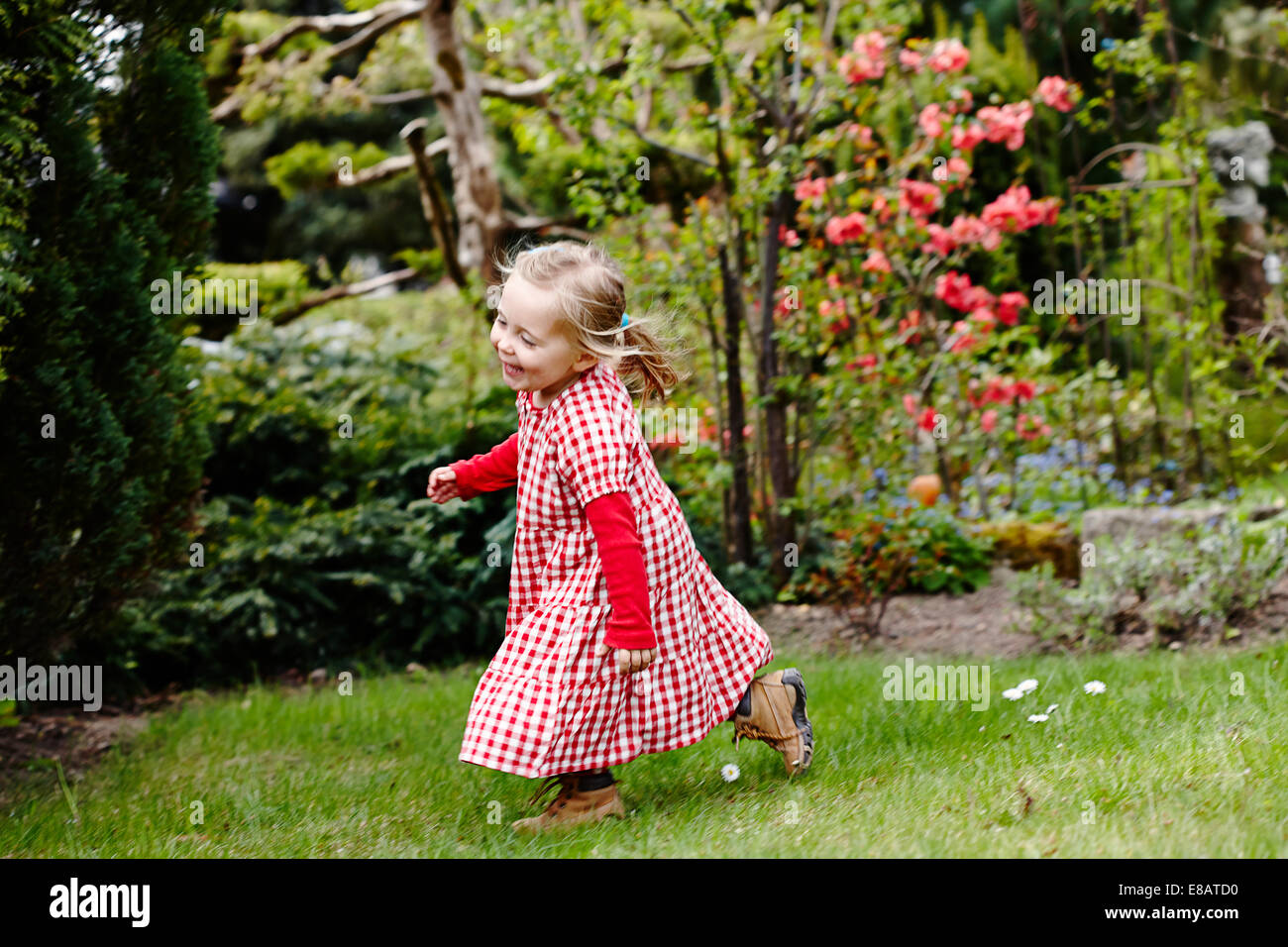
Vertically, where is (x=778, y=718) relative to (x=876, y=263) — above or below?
below

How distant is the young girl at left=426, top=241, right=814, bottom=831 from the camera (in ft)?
8.73

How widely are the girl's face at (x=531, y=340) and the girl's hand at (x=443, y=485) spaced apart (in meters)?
0.43

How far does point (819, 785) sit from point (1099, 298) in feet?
14.2

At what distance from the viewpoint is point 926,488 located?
7.07 m

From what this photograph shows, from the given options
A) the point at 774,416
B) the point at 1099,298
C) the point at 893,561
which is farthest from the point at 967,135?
the point at 893,561

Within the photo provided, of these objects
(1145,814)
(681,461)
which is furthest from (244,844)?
(681,461)

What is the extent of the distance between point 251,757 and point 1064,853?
273cm

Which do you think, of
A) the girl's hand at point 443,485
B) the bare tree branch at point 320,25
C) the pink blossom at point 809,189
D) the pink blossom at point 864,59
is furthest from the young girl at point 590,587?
the bare tree branch at point 320,25

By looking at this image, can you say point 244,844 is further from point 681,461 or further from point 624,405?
point 681,461

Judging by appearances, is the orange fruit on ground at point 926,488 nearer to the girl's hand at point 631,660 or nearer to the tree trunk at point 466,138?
the tree trunk at point 466,138

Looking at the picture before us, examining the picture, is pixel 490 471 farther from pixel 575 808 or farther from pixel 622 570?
pixel 575 808

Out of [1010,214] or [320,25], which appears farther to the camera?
[320,25]

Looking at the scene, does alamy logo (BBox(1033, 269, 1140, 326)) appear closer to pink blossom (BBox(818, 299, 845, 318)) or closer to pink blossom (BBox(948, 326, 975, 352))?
pink blossom (BBox(948, 326, 975, 352))

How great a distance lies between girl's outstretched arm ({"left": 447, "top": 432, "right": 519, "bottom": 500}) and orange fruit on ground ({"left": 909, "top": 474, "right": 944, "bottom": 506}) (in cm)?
416
